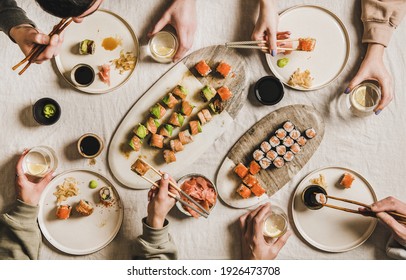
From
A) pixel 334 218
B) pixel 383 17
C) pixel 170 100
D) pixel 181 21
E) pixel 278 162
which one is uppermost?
pixel 383 17

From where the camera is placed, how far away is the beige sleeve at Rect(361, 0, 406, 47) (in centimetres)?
228

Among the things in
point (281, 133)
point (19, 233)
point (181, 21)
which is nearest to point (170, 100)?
point (181, 21)

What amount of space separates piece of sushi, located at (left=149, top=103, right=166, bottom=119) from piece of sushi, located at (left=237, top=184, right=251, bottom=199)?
2.11 feet

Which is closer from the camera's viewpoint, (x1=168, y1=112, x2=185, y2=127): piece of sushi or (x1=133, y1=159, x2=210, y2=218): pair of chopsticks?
(x1=133, y1=159, x2=210, y2=218): pair of chopsticks

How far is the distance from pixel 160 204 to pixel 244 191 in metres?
0.51

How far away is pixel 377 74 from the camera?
2.30 metres

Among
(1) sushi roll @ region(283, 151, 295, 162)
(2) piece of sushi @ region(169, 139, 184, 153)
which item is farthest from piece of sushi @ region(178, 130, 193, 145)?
(1) sushi roll @ region(283, 151, 295, 162)

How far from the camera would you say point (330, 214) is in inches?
92.7

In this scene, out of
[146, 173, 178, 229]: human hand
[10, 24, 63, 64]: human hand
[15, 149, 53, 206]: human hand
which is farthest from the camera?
[15, 149, 53, 206]: human hand

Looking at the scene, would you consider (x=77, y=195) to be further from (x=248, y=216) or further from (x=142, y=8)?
(x=142, y=8)

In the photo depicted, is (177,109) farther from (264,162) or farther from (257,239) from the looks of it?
(257,239)

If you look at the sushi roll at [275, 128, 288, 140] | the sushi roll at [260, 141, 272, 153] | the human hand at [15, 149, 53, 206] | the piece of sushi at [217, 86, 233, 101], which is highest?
the piece of sushi at [217, 86, 233, 101]

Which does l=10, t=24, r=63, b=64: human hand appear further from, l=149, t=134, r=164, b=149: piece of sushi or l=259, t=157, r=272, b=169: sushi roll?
l=259, t=157, r=272, b=169: sushi roll

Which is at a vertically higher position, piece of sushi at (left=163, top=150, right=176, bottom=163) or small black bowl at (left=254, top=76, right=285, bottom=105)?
small black bowl at (left=254, top=76, right=285, bottom=105)
